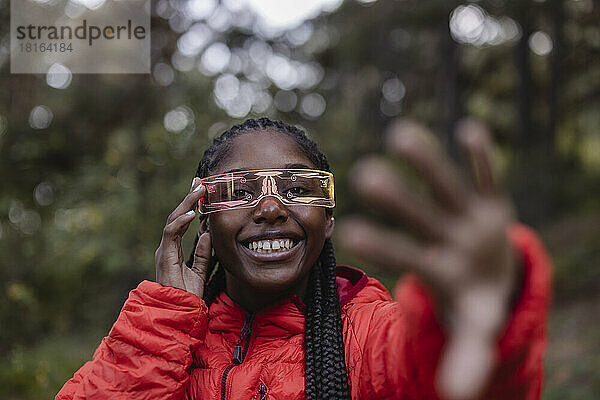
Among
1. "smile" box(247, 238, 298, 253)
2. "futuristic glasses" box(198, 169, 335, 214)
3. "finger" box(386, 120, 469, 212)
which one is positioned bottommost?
"smile" box(247, 238, 298, 253)

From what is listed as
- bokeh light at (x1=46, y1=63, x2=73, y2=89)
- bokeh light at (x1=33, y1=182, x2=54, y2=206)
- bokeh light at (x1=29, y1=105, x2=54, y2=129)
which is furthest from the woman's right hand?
bokeh light at (x1=29, y1=105, x2=54, y2=129)

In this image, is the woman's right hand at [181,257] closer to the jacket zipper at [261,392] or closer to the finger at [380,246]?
Result: the jacket zipper at [261,392]

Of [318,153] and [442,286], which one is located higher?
[318,153]

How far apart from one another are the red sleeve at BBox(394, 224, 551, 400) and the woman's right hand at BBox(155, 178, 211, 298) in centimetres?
112

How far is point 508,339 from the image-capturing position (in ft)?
3.87

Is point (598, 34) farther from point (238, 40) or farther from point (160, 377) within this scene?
point (160, 377)

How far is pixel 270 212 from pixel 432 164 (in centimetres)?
124

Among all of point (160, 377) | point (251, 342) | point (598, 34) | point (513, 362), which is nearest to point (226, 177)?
point (251, 342)

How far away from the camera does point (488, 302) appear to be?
1.05 metres

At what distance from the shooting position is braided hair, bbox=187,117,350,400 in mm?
1932

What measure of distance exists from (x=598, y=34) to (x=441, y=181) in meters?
11.7

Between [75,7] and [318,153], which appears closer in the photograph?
[318,153]

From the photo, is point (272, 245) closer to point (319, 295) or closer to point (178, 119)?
point (319, 295)

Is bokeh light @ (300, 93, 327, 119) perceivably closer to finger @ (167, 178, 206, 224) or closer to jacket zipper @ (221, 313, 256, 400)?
finger @ (167, 178, 206, 224)
